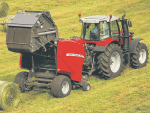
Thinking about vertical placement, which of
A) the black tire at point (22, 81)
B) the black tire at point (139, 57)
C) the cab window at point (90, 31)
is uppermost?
the cab window at point (90, 31)

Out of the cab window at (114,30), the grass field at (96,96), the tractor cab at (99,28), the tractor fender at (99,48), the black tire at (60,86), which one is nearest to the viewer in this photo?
the grass field at (96,96)

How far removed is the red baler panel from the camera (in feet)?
36.3

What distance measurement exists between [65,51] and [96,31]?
2.44 m

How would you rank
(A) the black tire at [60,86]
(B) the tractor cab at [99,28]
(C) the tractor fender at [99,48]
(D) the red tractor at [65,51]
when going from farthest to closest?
(B) the tractor cab at [99,28] → (C) the tractor fender at [99,48] → (A) the black tire at [60,86] → (D) the red tractor at [65,51]

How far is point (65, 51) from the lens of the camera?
36.7 feet

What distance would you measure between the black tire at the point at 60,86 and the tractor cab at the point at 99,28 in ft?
9.04

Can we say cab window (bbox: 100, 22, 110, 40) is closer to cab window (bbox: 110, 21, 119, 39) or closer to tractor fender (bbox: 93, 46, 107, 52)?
cab window (bbox: 110, 21, 119, 39)

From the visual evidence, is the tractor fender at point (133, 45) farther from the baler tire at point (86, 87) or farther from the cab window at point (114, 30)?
the baler tire at point (86, 87)

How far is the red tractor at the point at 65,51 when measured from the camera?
1017cm

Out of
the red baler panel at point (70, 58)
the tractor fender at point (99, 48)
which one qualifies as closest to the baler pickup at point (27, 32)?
the red baler panel at point (70, 58)

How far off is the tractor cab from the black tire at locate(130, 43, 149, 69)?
1.57 m

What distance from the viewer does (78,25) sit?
25.1 metres

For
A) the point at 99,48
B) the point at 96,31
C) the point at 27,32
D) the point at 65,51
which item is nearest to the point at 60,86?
the point at 65,51

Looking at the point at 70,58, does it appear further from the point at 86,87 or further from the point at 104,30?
the point at 104,30
